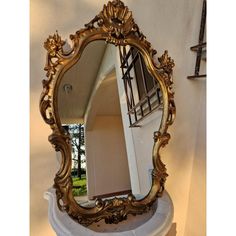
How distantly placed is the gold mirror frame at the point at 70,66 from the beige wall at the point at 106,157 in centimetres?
6

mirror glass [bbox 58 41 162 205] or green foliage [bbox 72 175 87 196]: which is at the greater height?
mirror glass [bbox 58 41 162 205]

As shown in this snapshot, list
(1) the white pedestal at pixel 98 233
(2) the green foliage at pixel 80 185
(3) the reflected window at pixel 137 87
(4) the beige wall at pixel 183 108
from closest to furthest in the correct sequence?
(1) the white pedestal at pixel 98 233, (2) the green foliage at pixel 80 185, (3) the reflected window at pixel 137 87, (4) the beige wall at pixel 183 108

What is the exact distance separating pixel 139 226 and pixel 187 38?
3.18ft

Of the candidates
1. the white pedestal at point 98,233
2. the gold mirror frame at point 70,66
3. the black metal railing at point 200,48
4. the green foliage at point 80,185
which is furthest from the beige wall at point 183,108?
the green foliage at point 80,185

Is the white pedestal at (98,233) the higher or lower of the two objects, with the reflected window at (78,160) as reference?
lower

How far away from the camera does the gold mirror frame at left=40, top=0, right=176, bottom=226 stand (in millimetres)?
962

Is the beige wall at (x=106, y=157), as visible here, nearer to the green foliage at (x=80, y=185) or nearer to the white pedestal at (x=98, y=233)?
the green foliage at (x=80, y=185)

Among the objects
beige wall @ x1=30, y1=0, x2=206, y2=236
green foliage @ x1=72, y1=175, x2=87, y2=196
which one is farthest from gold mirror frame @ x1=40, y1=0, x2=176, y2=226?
beige wall @ x1=30, y1=0, x2=206, y2=236

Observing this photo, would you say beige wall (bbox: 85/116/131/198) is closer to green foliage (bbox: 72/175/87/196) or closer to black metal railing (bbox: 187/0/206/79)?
green foliage (bbox: 72/175/87/196)

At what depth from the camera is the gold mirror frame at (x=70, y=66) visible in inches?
37.9

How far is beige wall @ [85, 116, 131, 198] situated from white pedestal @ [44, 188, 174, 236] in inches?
5.7

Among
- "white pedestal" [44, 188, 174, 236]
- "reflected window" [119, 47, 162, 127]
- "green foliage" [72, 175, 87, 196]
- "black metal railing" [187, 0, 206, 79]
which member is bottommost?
"white pedestal" [44, 188, 174, 236]
